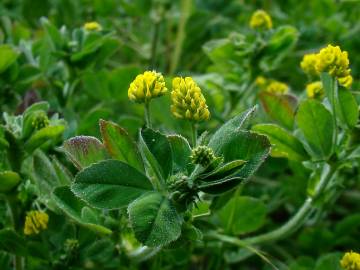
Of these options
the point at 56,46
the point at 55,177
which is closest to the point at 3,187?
the point at 55,177

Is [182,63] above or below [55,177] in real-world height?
below

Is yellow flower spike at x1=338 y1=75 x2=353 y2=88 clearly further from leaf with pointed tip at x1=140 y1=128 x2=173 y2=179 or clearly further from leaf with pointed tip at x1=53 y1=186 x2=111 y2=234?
leaf with pointed tip at x1=53 y1=186 x2=111 y2=234

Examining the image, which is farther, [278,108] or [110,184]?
[278,108]

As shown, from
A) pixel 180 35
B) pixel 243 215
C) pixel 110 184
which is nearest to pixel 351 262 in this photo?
pixel 243 215

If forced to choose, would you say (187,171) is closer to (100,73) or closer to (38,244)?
(38,244)

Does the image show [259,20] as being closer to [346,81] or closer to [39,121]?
[346,81]

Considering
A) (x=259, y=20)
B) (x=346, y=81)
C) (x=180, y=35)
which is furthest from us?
(x=180, y=35)

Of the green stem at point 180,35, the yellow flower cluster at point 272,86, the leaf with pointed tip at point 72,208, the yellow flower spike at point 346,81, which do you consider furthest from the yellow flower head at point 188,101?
the green stem at point 180,35
